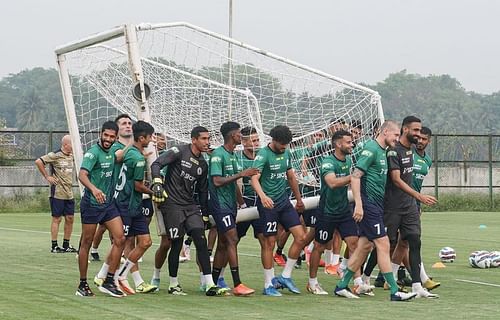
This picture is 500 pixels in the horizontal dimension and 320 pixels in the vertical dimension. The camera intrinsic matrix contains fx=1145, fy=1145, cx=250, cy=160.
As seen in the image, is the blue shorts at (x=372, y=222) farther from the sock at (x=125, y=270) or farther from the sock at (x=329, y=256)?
the sock at (x=329, y=256)

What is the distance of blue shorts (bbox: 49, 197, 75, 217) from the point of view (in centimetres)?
2020

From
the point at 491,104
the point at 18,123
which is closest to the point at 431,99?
the point at 491,104

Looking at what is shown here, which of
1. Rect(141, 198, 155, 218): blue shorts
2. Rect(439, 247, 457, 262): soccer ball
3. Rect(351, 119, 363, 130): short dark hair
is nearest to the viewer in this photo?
Rect(141, 198, 155, 218): blue shorts

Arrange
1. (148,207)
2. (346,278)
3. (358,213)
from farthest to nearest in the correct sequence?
1. (148,207)
2. (346,278)
3. (358,213)

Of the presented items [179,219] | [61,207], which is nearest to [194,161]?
[179,219]

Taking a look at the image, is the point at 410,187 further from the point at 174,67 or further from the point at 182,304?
the point at 174,67

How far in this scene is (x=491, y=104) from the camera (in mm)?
111500

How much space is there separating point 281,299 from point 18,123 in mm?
81052

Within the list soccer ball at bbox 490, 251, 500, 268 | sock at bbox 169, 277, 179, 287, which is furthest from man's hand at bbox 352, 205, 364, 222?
soccer ball at bbox 490, 251, 500, 268

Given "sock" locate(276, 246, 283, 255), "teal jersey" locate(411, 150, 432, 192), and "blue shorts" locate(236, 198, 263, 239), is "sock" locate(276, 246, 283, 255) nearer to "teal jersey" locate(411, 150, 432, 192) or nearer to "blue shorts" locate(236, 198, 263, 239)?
"blue shorts" locate(236, 198, 263, 239)

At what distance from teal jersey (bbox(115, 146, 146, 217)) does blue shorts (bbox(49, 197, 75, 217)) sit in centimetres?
679

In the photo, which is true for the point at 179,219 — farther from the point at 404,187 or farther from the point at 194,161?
the point at 404,187

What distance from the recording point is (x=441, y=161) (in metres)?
40.6

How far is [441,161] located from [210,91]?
72.1 feet
